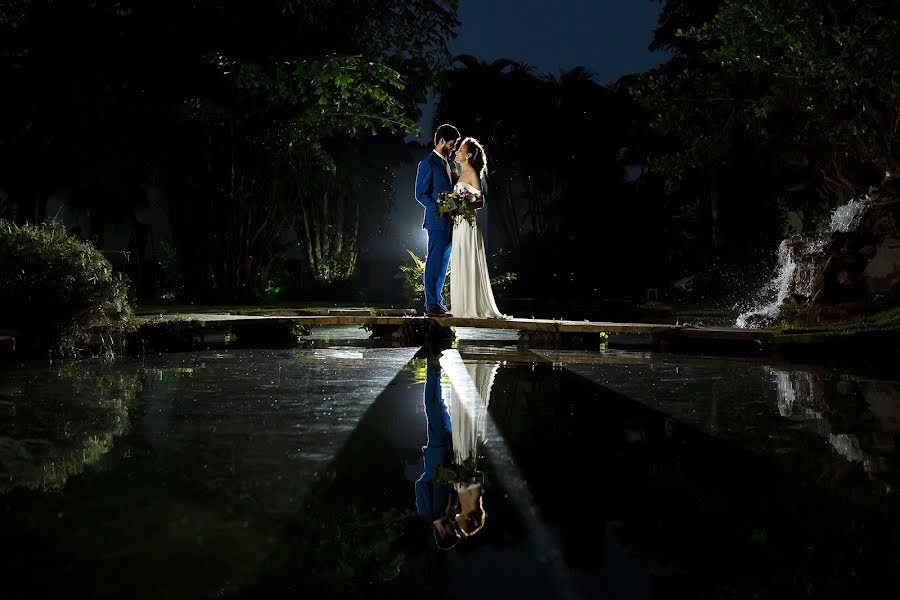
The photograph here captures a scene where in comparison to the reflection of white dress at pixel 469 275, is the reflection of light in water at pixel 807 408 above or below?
below

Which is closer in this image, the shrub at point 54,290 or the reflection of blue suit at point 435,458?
the reflection of blue suit at point 435,458

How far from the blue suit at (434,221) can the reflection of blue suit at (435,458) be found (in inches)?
250

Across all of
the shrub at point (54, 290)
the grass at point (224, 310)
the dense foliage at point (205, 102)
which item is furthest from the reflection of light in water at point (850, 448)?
the dense foliage at point (205, 102)

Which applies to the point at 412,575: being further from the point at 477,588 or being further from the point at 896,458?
the point at 896,458

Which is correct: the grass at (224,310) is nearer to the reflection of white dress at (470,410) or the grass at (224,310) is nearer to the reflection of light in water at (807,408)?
the reflection of white dress at (470,410)

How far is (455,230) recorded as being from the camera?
544 inches

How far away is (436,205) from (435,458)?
30.0 ft

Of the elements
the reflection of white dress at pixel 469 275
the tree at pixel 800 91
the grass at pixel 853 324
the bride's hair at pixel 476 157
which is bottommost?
the grass at pixel 853 324

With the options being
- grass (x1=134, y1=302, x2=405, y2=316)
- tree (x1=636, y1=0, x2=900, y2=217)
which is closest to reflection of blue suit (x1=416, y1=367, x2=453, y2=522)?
tree (x1=636, y1=0, x2=900, y2=217)

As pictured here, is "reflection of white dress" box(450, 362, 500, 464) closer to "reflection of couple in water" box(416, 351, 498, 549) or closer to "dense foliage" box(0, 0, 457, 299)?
"reflection of couple in water" box(416, 351, 498, 549)

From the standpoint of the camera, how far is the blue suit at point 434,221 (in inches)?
530

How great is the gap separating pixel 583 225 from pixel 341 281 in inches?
415

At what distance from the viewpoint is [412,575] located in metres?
2.86

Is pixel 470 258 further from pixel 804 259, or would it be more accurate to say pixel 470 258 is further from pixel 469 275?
pixel 804 259
